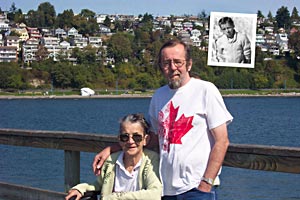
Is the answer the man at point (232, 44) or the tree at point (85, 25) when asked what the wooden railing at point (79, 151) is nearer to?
the man at point (232, 44)

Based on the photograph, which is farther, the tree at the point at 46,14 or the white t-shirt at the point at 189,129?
the tree at the point at 46,14

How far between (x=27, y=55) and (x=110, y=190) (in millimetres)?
116132

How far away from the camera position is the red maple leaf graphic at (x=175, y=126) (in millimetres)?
3197

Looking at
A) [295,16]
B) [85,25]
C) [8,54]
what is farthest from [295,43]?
[85,25]

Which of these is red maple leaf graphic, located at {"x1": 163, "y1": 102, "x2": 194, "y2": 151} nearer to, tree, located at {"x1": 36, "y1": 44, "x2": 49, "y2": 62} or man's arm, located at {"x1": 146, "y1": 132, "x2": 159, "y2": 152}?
man's arm, located at {"x1": 146, "y1": 132, "x2": 159, "y2": 152}

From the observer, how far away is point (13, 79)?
319 ft

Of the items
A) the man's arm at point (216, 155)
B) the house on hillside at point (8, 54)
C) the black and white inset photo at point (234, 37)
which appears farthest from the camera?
the house on hillside at point (8, 54)

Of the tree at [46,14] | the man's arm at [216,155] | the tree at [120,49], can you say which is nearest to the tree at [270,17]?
the tree at [120,49]

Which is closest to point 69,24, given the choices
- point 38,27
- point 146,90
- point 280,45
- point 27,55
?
point 38,27

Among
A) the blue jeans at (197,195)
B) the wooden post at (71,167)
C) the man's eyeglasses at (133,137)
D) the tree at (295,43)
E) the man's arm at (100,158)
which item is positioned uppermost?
the man's eyeglasses at (133,137)

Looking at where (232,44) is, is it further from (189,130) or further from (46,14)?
(46,14)

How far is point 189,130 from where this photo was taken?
3.19 m

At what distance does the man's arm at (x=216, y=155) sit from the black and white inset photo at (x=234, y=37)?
90cm

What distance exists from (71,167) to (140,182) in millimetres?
1029
